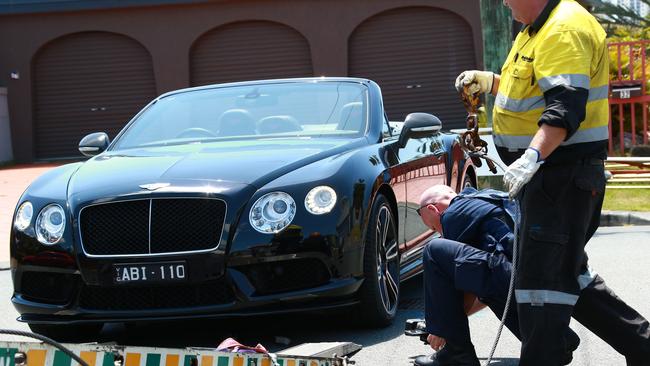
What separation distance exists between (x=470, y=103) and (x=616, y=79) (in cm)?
1504

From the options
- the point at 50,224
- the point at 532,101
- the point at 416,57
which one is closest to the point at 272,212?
the point at 50,224

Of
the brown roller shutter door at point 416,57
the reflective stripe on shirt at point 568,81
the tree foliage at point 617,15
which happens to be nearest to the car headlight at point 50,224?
the reflective stripe on shirt at point 568,81

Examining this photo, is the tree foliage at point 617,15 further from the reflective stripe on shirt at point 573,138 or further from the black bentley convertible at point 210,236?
the reflective stripe on shirt at point 573,138

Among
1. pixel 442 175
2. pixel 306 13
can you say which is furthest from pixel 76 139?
pixel 442 175

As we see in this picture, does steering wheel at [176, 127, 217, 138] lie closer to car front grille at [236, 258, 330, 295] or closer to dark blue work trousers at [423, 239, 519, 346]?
car front grille at [236, 258, 330, 295]

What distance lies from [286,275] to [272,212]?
0.33 m

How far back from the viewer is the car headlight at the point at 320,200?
5.69 m

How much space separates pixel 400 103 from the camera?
2786 cm

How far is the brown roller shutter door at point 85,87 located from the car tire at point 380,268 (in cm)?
2315

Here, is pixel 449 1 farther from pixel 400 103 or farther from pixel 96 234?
pixel 96 234

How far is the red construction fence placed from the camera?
1836 cm

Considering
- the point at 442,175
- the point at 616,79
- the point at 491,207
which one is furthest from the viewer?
the point at 616,79

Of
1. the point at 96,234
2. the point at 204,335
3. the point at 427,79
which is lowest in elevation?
the point at 204,335

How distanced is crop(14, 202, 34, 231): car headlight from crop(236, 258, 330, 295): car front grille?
1.25 meters
